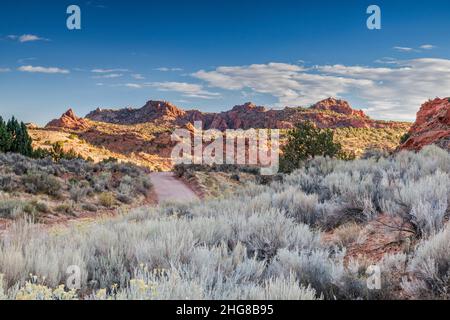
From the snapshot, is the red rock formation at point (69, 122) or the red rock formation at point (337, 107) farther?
the red rock formation at point (337, 107)

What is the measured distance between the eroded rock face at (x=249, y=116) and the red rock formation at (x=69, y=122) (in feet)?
84.8

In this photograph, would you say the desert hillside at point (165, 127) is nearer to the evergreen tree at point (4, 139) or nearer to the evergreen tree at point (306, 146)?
the evergreen tree at point (306, 146)

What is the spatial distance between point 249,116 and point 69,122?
2284 inches

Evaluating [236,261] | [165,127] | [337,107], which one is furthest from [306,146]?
[337,107]

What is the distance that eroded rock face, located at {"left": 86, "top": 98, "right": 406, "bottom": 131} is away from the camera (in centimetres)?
10325

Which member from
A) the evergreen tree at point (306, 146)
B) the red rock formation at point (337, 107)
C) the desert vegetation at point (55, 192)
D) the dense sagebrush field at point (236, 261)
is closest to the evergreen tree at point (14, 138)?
Result: the desert vegetation at point (55, 192)

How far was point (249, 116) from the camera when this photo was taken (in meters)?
131

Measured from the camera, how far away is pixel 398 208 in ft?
18.0

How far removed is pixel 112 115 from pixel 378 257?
161498 mm

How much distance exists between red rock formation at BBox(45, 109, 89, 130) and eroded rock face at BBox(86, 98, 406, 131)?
25.8m

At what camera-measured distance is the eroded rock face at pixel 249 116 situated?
103 m

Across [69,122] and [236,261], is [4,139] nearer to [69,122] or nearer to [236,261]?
[236,261]

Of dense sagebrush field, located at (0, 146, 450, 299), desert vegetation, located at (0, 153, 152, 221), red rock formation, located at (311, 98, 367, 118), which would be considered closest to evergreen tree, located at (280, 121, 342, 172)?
desert vegetation, located at (0, 153, 152, 221)

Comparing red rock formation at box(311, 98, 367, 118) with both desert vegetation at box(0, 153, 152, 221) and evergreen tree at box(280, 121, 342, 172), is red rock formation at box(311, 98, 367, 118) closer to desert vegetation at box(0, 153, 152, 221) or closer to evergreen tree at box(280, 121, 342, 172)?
evergreen tree at box(280, 121, 342, 172)
